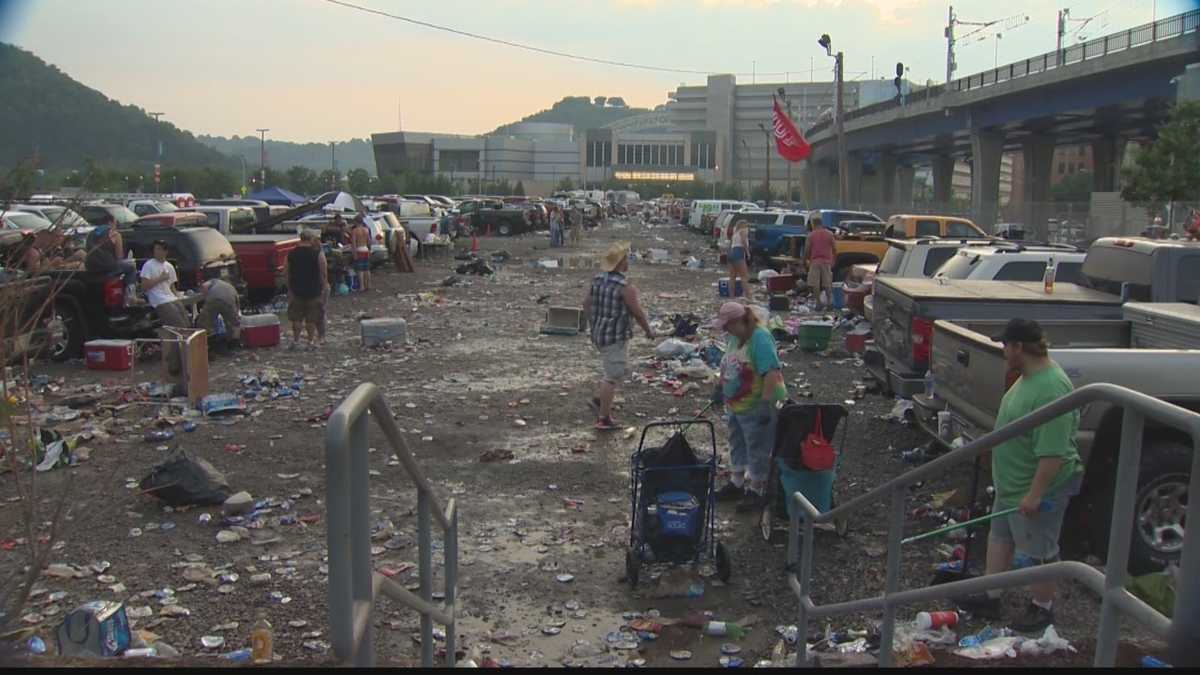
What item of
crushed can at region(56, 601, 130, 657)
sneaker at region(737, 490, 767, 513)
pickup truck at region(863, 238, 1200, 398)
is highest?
pickup truck at region(863, 238, 1200, 398)

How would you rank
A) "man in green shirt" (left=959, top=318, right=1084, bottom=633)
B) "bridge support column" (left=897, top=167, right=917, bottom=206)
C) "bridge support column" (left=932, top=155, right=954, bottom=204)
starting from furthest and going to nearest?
"bridge support column" (left=897, top=167, right=917, bottom=206) < "bridge support column" (left=932, top=155, right=954, bottom=204) < "man in green shirt" (left=959, top=318, right=1084, bottom=633)

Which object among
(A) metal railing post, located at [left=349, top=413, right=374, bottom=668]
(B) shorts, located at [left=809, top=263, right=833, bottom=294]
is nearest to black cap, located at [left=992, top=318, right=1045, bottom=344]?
(A) metal railing post, located at [left=349, top=413, right=374, bottom=668]

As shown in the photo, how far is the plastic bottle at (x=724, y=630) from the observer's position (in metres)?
5.79

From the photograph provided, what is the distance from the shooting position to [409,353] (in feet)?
49.9

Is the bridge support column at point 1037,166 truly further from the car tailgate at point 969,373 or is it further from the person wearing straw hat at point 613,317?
the car tailgate at point 969,373

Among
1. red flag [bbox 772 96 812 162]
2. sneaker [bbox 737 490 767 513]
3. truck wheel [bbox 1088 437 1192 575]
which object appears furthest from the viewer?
red flag [bbox 772 96 812 162]

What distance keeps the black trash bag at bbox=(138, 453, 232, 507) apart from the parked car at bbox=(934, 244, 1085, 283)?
847cm

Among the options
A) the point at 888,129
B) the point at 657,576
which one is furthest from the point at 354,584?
the point at 888,129

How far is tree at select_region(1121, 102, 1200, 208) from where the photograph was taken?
28.8 meters

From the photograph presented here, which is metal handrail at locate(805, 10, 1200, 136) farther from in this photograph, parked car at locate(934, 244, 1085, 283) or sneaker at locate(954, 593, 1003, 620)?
sneaker at locate(954, 593, 1003, 620)

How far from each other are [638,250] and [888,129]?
96.9 feet

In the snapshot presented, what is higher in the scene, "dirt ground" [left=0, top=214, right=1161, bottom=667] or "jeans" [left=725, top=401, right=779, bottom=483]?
"jeans" [left=725, top=401, right=779, bottom=483]

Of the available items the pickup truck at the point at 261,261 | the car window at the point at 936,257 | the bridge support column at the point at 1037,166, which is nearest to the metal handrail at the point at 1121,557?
the car window at the point at 936,257

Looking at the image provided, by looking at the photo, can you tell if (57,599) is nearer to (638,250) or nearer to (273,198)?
(638,250)
